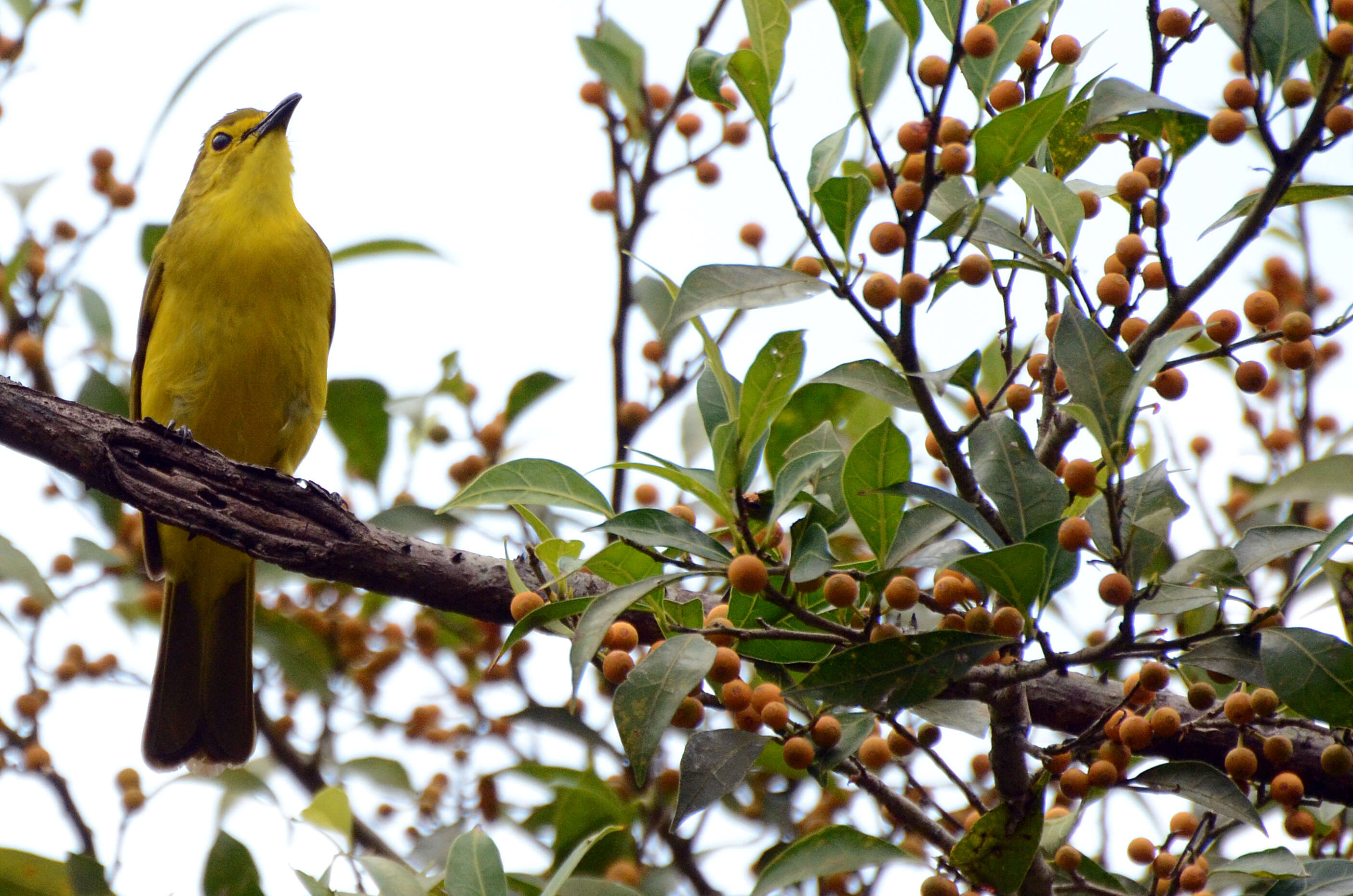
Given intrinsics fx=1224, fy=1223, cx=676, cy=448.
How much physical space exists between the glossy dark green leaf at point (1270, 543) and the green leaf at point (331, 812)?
1.60 meters

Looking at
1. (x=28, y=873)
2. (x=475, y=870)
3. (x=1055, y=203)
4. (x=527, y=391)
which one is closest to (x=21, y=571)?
(x=28, y=873)

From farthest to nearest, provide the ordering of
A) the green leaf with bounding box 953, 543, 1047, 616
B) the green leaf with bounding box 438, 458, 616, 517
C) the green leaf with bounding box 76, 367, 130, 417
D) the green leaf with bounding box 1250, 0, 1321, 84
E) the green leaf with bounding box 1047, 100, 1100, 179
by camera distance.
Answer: the green leaf with bounding box 76, 367, 130, 417
the green leaf with bounding box 1047, 100, 1100, 179
the green leaf with bounding box 438, 458, 616, 517
the green leaf with bounding box 1250, 0, 1321, 84
the green leaf with bounding box 953, 543, 1047, 616

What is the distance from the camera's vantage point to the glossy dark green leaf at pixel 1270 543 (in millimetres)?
1624

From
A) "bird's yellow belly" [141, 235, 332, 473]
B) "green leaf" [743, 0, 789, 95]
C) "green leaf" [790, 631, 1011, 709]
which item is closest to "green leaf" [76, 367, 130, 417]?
"bird's yellow belly" [141, 235, 332, 473]

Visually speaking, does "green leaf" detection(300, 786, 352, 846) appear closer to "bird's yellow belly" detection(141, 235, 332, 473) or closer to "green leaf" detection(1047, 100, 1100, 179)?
"green leaf" detection(1047, 100, 1100, 179)

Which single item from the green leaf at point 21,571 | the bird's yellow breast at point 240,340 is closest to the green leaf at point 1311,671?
the green leaf at point 21,571

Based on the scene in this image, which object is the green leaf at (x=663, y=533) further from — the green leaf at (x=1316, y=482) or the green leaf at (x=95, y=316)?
the green leaf at (x=95, y=316)

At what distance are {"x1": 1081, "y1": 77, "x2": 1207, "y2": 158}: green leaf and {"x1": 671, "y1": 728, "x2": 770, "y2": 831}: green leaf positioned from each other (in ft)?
3.22

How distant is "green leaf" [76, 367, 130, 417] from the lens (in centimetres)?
336

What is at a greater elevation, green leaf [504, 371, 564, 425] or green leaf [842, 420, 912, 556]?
green leaf [504, 371, 564, 425]

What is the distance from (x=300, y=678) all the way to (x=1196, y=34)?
2.60 meters

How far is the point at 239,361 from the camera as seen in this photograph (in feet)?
12.9

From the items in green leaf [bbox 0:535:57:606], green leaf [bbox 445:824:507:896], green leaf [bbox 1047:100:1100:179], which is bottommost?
green leaf [bbox 445:824:507:896]

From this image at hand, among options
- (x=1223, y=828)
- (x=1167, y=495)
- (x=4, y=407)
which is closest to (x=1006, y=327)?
(x=1167, y=495)
